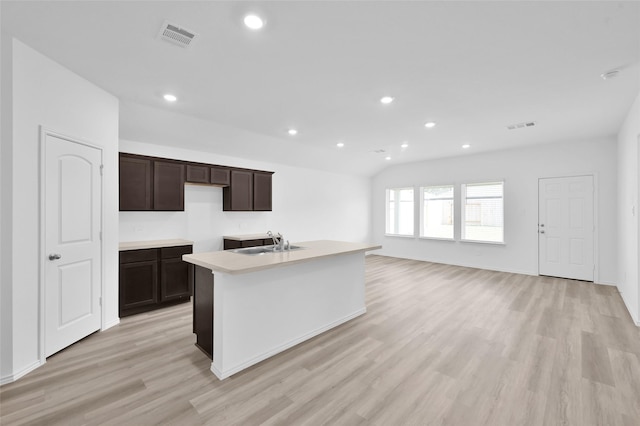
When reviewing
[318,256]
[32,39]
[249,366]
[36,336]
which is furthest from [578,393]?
[32,39]

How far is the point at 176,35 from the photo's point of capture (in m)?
2.24

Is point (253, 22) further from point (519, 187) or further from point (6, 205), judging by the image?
point (519, 187)

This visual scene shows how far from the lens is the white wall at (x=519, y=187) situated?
529 cm

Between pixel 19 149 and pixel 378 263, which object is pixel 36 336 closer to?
pixel 19 149

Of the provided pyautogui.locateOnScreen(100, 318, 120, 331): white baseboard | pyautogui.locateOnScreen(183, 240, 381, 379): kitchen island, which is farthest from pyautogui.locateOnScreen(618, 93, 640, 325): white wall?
pyautogui.locateOnScreen(100, 318, 120, 331): white baseboard

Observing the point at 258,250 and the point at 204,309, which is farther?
the point at 258,250

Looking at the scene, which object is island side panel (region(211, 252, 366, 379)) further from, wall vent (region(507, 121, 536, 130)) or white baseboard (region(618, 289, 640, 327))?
wall vent (region(507, 121, 536, 130))

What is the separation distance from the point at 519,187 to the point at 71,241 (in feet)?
25.7

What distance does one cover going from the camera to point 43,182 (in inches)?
101

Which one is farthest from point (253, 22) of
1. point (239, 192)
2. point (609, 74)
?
point (239, 192)

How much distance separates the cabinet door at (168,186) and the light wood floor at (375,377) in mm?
1623

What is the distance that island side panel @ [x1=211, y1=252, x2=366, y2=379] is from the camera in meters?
2.39

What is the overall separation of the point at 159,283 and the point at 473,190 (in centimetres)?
705

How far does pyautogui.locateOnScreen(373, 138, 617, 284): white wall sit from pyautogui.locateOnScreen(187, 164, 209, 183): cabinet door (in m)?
5.61
